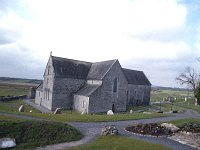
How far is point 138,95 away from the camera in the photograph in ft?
211

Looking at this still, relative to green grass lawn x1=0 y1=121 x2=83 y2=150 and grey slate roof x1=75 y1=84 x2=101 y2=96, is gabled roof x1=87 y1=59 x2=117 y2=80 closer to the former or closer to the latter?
grey slate roof x1=75 y1=84 x2=101 y2=96

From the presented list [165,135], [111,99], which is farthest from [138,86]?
[165,135]

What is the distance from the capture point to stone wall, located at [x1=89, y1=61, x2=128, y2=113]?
4841 centimetres

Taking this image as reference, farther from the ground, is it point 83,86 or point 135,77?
point 135,77

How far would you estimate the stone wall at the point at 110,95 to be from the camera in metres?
48.4

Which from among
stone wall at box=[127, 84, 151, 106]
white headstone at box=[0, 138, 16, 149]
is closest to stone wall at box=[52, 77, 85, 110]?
stone wall at box=[127, 84, 151, 106]

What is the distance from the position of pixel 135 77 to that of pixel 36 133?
4799cm

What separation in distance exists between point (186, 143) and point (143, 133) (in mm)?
4226

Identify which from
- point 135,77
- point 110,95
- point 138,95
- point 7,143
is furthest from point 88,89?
point 7,143

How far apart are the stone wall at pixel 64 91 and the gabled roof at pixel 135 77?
15.1 m

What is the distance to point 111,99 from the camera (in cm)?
5181

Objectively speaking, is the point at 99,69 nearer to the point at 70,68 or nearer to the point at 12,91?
the point at 70,68

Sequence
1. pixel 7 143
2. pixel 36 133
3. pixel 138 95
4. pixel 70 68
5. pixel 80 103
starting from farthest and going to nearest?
pixel 138 95, pixel 70 68, pixel 80 103, pixel 36 133, pixel 7 143

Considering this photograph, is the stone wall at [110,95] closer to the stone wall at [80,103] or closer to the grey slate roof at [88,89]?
the grey slate roof at [88,89]
